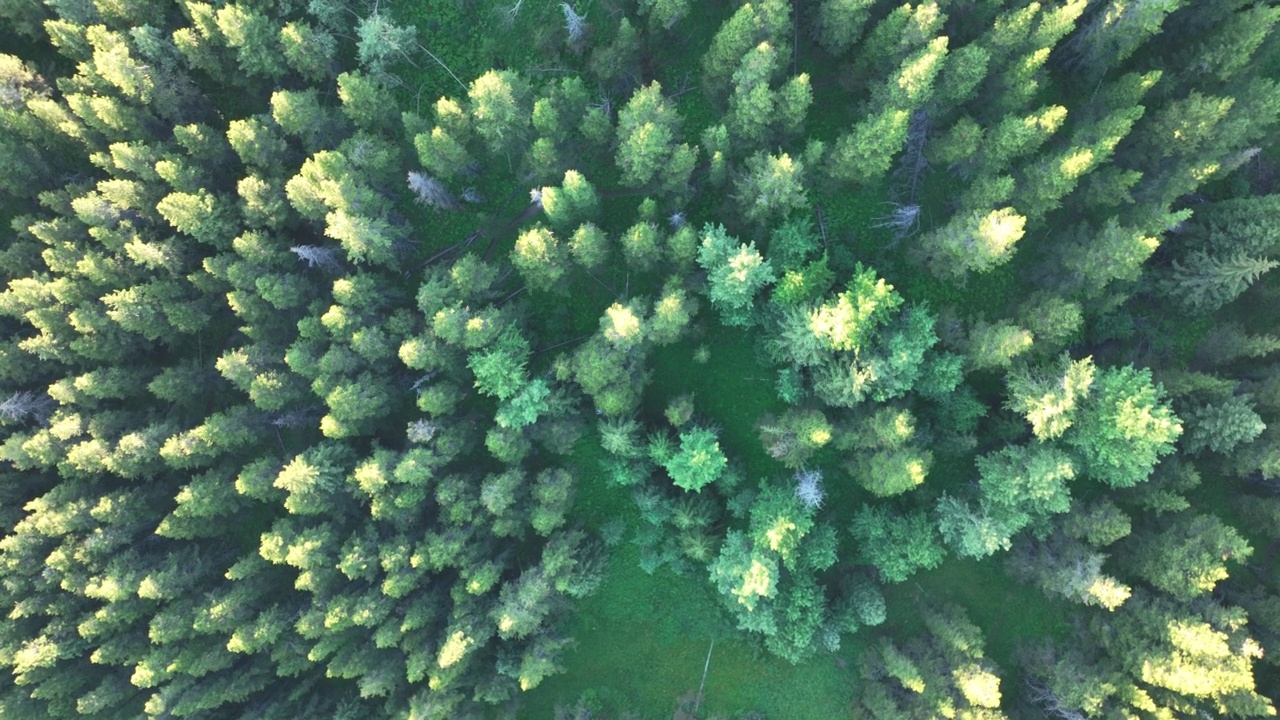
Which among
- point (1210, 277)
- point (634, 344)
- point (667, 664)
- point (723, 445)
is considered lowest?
point (1210, 277)

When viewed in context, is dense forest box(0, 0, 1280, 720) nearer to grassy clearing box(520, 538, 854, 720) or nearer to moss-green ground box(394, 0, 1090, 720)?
moss-green ground box(394, 0, 1090, 720)

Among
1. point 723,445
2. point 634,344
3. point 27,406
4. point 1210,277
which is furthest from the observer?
point 723,445

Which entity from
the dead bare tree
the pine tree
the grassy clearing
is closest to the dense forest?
the dead bare tree

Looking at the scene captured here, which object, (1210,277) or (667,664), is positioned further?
(667,664)

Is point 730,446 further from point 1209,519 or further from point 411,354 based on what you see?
point 1209,519

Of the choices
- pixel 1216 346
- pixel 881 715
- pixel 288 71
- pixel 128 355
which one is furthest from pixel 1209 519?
pixel 128 355

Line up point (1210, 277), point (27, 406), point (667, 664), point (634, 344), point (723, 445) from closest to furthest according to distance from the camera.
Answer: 1. point (634, 344)
2. point (1210, 277)
3. point (27, 406)
4. point (723, 445)
5. point (667, 664)

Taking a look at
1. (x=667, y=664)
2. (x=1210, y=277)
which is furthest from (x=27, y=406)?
(x=1210, y=277)

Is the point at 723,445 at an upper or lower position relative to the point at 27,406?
lower

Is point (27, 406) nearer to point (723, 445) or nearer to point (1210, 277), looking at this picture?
point (723, 445)
